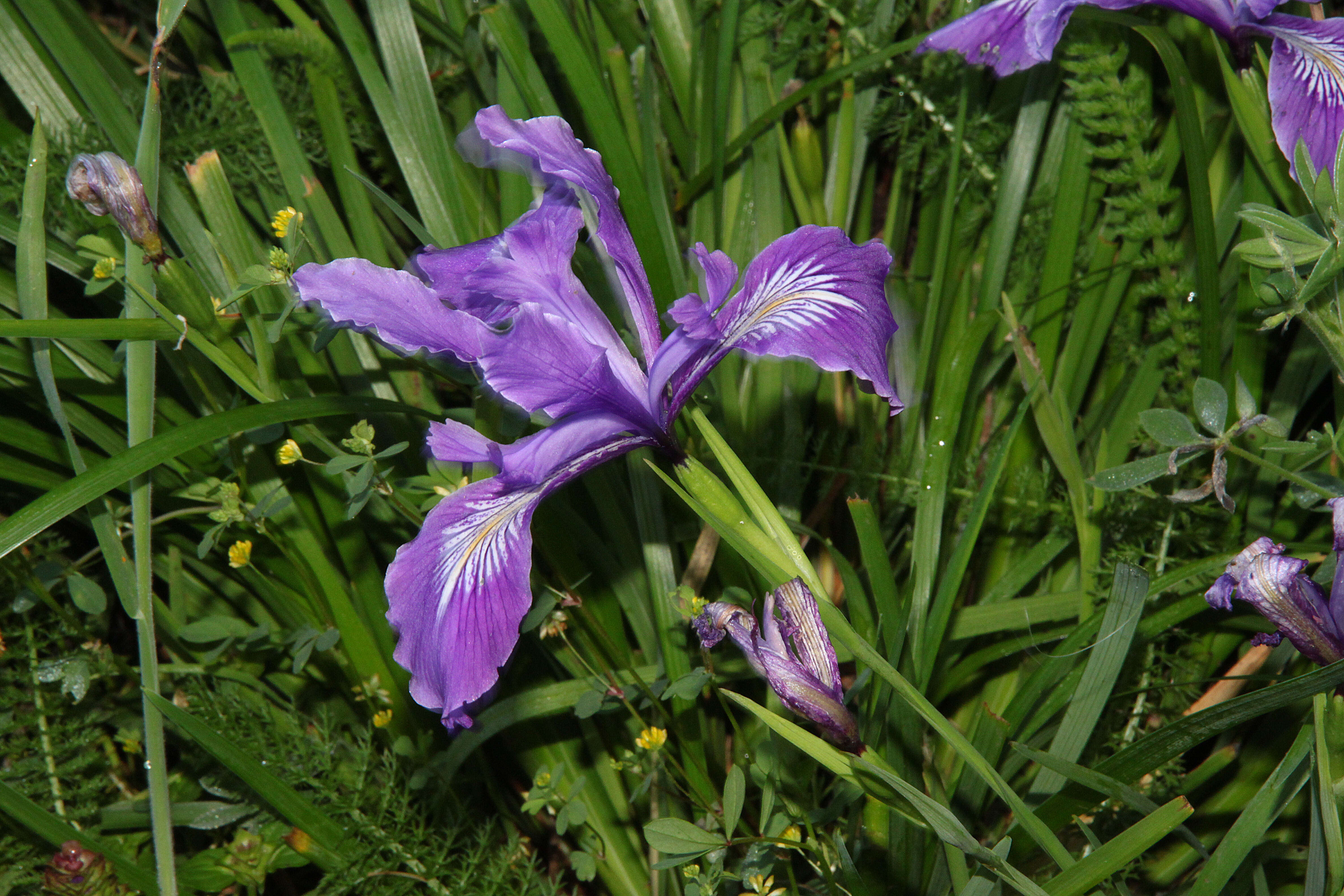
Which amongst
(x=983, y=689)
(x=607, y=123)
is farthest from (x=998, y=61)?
(x=983, y=689)

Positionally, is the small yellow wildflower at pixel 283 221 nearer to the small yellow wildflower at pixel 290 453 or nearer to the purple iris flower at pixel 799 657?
the small yellow wildflower at pixel 290 453

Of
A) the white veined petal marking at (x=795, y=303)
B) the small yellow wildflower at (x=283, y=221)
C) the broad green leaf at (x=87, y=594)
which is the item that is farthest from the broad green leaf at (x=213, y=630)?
the white veined petal marking at (x=795, y=303)

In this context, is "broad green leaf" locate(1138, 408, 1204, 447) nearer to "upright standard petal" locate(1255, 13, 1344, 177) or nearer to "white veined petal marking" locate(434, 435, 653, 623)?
"upright standard petal" locate(1255, 13, 1344, 177)

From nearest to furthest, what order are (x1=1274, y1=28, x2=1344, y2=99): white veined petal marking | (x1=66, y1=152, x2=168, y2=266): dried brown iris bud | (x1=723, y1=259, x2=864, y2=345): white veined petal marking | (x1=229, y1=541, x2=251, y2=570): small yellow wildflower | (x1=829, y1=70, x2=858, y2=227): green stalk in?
(x1=723, y1=259, x2=864, y2=345): white veined petal marking < (x1=66, y1=152, x2=168, y2=266): dried brown iris bud < (x1=1274, y1=28, x2=1344, y2=99): white veined petal marking < (x1=229, y1=541, x2=251, y2=570): small yellow wildflower < (x1=829, y1=70, x2=858, y2=227): green stalk

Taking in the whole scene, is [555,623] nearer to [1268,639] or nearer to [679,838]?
[679,838]

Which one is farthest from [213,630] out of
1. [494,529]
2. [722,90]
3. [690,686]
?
[722,90]

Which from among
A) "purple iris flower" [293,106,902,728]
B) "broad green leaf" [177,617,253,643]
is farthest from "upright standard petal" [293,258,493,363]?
"broad green leaf" [177,617,253,643]

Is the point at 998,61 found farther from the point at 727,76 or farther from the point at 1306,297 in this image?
the point at 1306,297

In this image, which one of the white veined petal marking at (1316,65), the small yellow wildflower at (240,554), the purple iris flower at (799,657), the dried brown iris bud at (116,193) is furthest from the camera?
the small yellow wildflower at (240,554)
